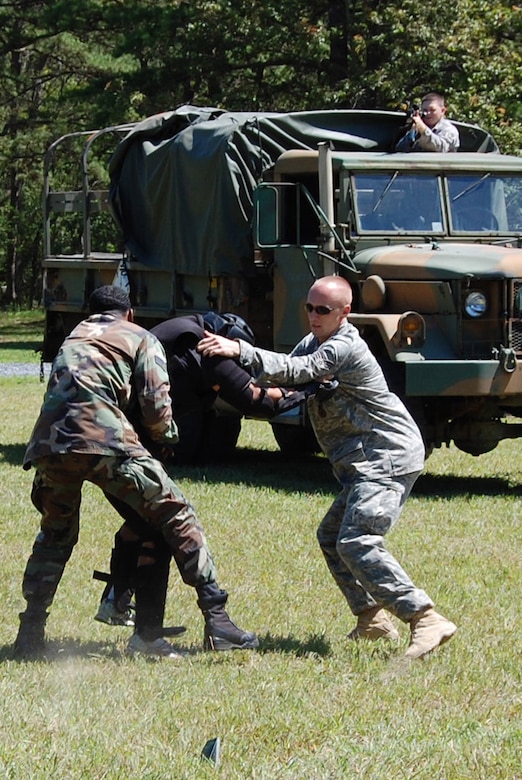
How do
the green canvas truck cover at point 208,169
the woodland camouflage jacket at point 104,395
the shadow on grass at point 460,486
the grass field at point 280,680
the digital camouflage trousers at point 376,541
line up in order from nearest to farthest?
the grass field at point 280,680 < the woodland camouflage jacket at point 104,395 < the digital camouflage trousers at point 376,541 < the shadow on grass at point 460,486 < the green canvas truck cover at point 208,169

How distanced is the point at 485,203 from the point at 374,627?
20.6ft

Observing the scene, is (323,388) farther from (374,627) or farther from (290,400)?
Result: (374,627)

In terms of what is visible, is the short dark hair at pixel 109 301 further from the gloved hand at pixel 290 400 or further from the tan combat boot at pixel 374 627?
the tan combat boot at pixel 374 627

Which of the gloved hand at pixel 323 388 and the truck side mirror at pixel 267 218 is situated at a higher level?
the truck side mirror at pixel 267 218

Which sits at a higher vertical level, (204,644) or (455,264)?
(455,264)

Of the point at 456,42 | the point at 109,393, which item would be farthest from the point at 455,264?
the point at 456,42

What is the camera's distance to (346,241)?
11516 mm

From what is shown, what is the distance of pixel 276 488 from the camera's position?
37.6 feet

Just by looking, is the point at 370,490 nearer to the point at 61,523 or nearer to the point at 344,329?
the point at 344,329

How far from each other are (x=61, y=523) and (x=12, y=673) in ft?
2.16

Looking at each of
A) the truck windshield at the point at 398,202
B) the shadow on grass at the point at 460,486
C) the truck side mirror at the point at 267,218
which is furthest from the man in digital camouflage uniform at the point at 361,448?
the truck side mirror at the point at 267,218

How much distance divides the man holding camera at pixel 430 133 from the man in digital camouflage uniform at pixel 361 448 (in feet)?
20.9

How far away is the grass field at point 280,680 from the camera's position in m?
4.80

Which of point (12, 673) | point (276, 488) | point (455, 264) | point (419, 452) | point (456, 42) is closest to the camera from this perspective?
point (12, 673)
